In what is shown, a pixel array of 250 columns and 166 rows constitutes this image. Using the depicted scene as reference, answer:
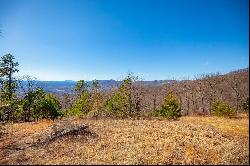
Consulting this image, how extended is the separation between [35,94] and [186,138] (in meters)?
39.8

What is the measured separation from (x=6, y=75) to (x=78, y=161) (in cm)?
4574

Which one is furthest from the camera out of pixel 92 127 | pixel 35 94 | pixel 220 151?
pixel 35 94

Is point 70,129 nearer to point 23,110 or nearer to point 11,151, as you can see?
point 11,151

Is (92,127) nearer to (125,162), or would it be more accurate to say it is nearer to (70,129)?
(70,129)

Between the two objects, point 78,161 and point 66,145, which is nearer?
point 78,161

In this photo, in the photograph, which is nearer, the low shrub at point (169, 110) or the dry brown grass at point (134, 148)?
the dry brown grass at point (134, 148)

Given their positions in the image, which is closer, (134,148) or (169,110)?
(134,148)

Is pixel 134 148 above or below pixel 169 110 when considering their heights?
below

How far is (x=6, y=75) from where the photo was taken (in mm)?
62219

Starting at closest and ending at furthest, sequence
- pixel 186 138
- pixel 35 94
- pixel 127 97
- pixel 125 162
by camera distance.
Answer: pixel 125 162 → pixel 186 138 → pixel 35 94 → pixel 127 97

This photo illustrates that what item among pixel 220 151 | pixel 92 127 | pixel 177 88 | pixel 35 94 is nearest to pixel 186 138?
pixel 220 151

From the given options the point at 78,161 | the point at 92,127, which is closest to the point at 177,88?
the point at 92,127

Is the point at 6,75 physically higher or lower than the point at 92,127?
higher

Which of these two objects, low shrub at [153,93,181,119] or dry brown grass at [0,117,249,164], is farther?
low shrub at [153,93,181,119]
